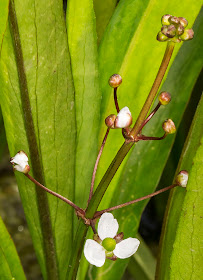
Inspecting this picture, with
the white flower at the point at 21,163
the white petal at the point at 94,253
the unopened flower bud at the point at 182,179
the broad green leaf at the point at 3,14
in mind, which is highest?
the broad green leaf at the point at 3,14

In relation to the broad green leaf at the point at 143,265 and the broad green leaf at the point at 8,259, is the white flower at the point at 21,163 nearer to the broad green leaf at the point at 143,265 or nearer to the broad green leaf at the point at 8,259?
the broad green leaf at the point at 8,259

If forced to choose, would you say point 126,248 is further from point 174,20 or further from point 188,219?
point 174,20

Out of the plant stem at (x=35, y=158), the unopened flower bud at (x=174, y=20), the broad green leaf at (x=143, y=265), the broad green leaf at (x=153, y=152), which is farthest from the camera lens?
the broad green leaf at (x=143, y=265)

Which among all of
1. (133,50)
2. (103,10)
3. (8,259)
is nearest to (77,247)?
(8,259)

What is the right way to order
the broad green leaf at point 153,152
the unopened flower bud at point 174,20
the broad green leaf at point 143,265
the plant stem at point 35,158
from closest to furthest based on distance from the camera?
the unopened flower bud at point 174,20 → the plant stem at point 35,158 → the broad green leaf at point 153,152 → the broad green leaf at point 143,265

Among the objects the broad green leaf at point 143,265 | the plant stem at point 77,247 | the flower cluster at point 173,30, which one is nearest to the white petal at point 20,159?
the plant stem at point 77,247

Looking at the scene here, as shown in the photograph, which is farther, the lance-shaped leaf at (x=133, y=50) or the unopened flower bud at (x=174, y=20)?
the lance-shaped leaf at (x=133, y=50)

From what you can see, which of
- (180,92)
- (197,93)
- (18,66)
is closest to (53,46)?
(18,66)
